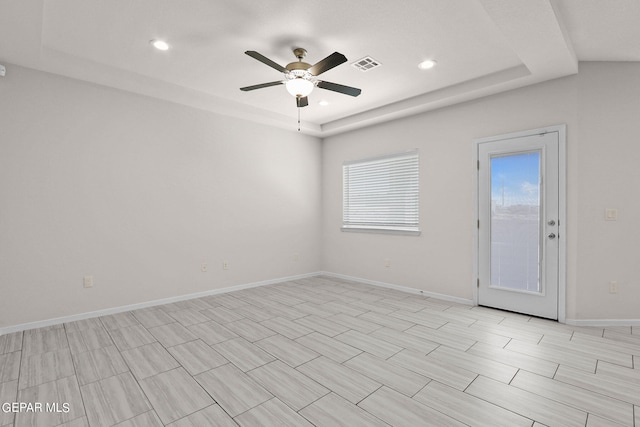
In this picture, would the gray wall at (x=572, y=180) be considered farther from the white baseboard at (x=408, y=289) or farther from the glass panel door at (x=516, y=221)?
the glass panel door at (x=516, y=221)

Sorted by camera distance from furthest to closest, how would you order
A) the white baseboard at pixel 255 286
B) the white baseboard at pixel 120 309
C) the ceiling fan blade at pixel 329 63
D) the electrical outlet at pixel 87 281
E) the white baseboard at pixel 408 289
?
the white baseboard at pixel 408 289
the electrical outlet at pixel 87 281
the white baseboard at pixel 255 286
the white baseboard at pixel 120 309
the ceiling fan blade at pixel 329 63

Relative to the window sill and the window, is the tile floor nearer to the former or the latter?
the window sill

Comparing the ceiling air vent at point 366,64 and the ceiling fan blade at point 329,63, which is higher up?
the ceiling air vent at point 366,64

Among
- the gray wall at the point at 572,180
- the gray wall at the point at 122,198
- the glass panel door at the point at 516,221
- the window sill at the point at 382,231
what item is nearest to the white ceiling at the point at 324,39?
the gray wall at the point at 572,180

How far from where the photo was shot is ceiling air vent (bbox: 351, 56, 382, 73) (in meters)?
3.12

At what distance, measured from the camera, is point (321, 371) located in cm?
230

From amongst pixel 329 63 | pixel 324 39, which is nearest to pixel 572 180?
pixel 329 63

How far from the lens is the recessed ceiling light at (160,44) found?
2789mm

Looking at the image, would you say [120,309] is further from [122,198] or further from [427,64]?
[427,64]

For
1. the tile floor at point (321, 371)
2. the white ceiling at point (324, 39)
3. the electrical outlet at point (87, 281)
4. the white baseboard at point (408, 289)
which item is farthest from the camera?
the white baseboard at point (408, 289)

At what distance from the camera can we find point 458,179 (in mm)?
4074

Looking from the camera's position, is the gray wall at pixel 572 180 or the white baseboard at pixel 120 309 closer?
the white baseboard at pixel 120 309

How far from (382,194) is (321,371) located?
3301 mm

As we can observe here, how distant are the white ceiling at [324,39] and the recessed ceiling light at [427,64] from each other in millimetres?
70
